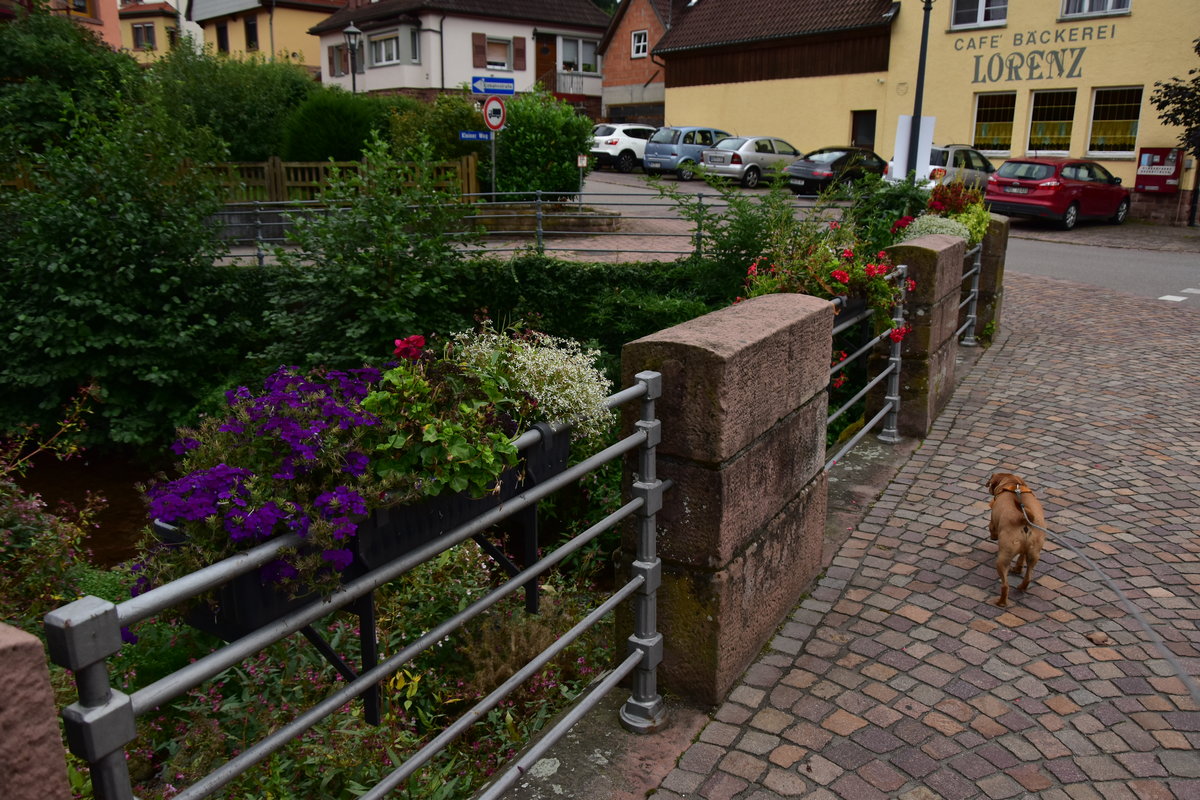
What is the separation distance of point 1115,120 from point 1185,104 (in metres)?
3.37

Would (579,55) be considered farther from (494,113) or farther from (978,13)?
(494,113)

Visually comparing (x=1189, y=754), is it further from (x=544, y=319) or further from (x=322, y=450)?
(x=544, y=319)

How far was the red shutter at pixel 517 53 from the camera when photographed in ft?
139

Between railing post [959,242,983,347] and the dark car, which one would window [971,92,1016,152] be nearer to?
the dark car

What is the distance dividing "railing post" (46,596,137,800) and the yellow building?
26.5m

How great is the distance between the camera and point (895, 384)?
22.1 feet

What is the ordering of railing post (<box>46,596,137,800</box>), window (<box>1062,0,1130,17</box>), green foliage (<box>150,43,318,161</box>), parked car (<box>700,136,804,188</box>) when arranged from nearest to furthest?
railing post (<box>46,596,137,800</box>) < window (<box>1062,0,1130,17</box>) < green foliage (<box>150,43,318,161</box>) < parked car (<box>700,136,804,188</box>)

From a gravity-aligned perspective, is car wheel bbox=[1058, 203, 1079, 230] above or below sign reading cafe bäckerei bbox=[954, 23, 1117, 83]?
below

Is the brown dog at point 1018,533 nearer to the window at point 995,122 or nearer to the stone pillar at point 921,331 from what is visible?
the stone pillar at point 921,331

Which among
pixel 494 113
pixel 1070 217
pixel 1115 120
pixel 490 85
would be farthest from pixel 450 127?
pixel 1115 120

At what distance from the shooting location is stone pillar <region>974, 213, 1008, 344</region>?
10.2m

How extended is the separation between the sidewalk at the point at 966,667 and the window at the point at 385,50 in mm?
38490

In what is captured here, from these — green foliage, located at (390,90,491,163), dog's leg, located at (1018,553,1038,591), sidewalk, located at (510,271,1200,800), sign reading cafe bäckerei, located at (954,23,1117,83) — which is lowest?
sidewalk, located at (510,271,1200,800)

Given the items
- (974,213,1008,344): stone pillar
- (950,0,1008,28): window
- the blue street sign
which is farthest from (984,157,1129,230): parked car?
(974,213,1008,344): stone pillar
